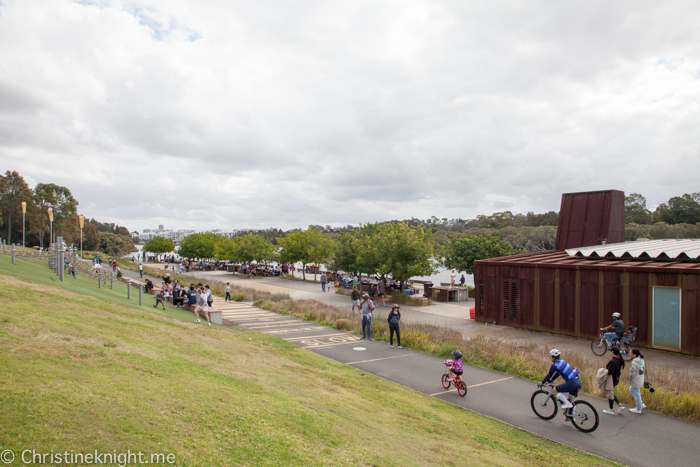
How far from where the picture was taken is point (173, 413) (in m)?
5.03

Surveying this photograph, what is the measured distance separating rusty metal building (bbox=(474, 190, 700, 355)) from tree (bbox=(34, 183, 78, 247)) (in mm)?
76372

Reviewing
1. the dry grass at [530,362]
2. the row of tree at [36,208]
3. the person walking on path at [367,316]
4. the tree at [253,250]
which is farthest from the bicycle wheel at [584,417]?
the row of tree at [36,208]

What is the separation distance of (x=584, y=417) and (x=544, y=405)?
2.41 feet

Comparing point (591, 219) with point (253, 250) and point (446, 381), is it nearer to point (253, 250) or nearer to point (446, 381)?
point (446, 381)

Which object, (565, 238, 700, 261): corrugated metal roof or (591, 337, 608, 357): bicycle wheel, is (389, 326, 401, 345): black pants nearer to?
(591, 337, 608, 357): bicycle wheel

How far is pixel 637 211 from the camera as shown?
301 ft

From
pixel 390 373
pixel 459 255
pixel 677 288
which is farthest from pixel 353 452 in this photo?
pixel 459 255

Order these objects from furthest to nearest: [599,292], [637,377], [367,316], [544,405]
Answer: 1. [599,292]
2. [367,316]
3. [637,377]
4. [544,405]

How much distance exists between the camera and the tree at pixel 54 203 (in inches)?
2773

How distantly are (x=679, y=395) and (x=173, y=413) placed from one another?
396 inches

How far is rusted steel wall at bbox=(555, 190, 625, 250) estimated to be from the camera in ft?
80.4

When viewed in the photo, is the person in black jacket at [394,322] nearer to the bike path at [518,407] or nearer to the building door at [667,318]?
the bike path at [518,407]

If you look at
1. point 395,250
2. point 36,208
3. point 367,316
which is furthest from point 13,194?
point 367,316

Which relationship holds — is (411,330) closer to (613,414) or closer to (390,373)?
(390,373)
